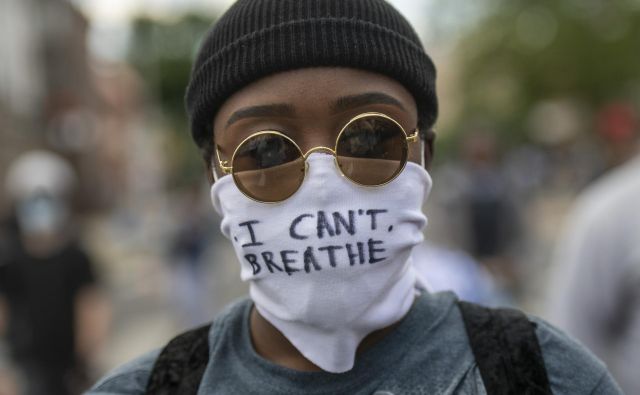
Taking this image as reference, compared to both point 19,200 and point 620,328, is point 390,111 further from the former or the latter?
point 19,200

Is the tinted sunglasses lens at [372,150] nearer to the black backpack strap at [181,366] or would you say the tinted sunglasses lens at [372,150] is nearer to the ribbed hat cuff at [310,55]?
the ribbed hat cuff at [310,55]

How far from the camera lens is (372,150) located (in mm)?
1550

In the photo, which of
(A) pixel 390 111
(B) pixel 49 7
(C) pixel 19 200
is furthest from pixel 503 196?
(B) pixel 49 7

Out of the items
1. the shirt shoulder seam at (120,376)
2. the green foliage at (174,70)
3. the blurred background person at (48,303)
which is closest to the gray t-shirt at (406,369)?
the shirt shoulder seam at (120,376)

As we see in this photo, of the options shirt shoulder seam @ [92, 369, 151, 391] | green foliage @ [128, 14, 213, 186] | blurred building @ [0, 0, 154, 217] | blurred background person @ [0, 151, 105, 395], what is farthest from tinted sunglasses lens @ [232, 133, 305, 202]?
green foliage @ [128, 14, 213, 186]

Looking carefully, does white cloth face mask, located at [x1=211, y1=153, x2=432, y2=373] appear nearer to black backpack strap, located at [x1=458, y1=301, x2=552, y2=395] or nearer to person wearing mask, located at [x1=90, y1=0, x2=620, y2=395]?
person wearing mask, located at [x1=90, y1=0, x2=620, y2=395]

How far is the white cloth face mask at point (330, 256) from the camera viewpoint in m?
1.53

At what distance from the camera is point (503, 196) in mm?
7723

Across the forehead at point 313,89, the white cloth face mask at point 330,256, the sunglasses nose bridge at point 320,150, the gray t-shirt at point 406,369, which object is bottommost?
the gray t-shirt at point 406,369

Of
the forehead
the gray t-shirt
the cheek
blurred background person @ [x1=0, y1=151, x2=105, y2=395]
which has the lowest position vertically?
blurred background person @ [x1=0, y1=151, x2=105, y2=395]

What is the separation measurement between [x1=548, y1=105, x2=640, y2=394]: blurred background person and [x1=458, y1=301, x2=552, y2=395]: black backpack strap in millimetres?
1172

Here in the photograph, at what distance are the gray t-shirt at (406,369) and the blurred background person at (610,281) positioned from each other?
45.4 inches

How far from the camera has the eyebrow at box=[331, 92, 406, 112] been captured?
1.53 m

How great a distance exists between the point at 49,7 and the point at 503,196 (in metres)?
23.5
